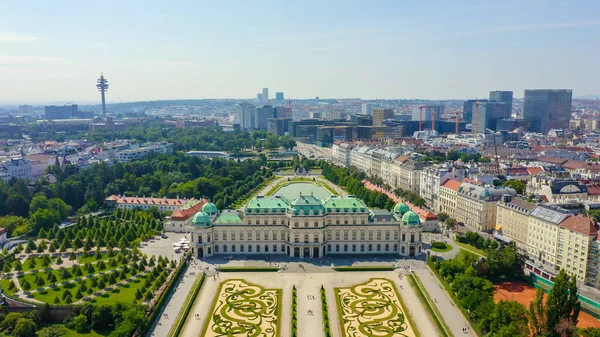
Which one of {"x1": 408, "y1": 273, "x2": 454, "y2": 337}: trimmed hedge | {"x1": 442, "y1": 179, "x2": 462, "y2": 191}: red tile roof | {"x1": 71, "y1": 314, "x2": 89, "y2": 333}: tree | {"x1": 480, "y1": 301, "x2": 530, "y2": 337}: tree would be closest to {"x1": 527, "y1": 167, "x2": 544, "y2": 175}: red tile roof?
{"x1": 442, "y1": 179, "x2": 462, "y2": 191}: red tile roof

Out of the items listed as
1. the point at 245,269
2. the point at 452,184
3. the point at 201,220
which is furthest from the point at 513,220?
the point at 201,220

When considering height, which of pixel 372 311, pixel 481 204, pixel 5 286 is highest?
pixel 481 204

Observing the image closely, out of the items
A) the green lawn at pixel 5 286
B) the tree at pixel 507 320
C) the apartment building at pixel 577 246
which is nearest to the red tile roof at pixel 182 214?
the green lawn at pixel 5 286

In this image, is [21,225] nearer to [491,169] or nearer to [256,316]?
[256,316]

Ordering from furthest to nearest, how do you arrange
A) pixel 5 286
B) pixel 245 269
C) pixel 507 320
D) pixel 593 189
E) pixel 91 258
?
pixel 593 189, pixel 91 258, pixel 245 269, pixel 5 286, pixel 507 320

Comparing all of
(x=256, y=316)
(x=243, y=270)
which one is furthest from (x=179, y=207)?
(x=256, y=316)

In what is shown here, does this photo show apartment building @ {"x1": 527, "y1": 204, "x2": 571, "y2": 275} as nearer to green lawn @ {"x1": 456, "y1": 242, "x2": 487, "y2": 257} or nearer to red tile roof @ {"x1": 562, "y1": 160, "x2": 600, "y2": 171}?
green lawn @ {"x1": 456, "y1": 242, "x2": 487, "y2": 257}

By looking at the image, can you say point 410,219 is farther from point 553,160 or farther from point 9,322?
point 553,160
